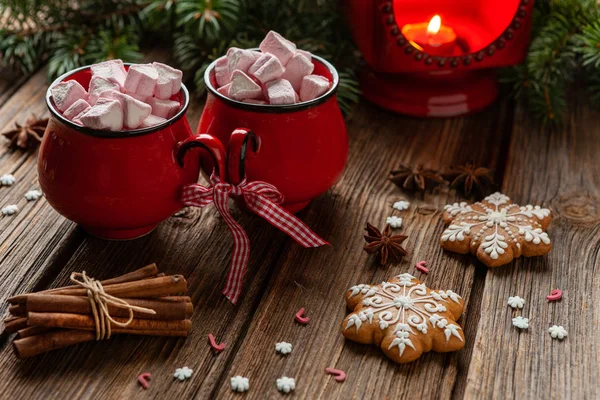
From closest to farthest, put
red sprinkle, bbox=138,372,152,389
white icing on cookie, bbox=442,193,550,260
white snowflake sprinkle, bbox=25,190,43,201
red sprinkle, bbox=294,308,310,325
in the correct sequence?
red sprinkle, bbox=138,372,152,389, red sprinkle, bbox=294,308,310,325, white icing on cookie, bbox=442,193,550,260, white snowflake sprinkle, bbox=25,190,43,201

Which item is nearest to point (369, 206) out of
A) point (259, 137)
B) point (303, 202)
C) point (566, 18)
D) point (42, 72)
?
point (303, 202)

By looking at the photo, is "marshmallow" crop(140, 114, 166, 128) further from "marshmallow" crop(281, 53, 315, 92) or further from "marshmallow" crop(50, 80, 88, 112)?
"marshmallow" crop(281, 53, 315, 92)

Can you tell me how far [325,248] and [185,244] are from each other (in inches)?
8.7

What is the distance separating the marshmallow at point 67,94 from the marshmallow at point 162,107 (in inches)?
3.9

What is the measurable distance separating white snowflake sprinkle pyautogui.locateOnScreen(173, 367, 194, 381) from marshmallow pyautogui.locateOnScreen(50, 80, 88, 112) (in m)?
0.41

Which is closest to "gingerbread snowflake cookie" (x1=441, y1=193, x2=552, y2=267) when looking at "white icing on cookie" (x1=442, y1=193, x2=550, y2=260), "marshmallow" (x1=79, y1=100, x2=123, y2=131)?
A: "white icing on cookie" (x1=442, y1=193, x2=550, y2=260)

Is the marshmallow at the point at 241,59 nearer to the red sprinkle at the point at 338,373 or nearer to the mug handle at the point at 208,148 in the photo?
the mug handle at the point at 208,148

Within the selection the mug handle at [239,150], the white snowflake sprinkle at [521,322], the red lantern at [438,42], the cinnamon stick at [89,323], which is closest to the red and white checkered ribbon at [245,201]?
the mug handle at [239,150]

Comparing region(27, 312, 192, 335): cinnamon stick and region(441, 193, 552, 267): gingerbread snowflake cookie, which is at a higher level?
region(27, 312, 192, 335): cinnamon stick

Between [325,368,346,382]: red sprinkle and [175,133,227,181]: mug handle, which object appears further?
[175,133,227,181]: mug handle

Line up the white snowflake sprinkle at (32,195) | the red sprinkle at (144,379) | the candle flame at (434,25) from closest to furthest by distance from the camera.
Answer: the red sprinkle at (144,379), the white snowflake sprinkle at (32,195), the candle flame at (434,25)

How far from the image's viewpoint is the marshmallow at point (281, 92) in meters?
1.11

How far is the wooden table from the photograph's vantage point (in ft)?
3.14

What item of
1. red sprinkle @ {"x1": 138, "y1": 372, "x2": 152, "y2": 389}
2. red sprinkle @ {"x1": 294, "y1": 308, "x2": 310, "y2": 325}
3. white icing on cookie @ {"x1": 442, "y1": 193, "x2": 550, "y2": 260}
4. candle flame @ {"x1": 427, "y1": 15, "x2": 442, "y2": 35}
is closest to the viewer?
red sprinkle @ {"x1": 138, "y1": 372, "x2": 152, "y2": 389}
